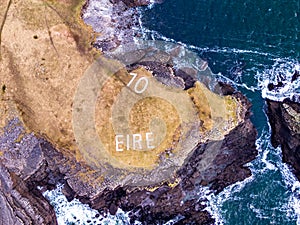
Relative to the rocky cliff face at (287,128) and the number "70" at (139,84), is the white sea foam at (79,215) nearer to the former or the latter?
the number "70" at (139,84)

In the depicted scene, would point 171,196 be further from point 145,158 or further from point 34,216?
point 34,216

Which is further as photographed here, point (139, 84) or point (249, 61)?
point (249, 61)

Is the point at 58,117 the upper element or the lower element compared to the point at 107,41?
lower

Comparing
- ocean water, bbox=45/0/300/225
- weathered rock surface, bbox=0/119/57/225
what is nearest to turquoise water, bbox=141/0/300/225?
ocean water, bbox=45/0/300/225

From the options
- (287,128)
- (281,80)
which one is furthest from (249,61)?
(287,128)

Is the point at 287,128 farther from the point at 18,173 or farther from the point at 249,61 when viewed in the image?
the point at 18,173

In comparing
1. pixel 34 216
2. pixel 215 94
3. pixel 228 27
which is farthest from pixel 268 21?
pixel 34 216

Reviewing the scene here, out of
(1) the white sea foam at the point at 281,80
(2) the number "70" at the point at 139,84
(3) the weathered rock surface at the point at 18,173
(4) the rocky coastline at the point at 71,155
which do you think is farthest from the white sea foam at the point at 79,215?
(1) the white sea foam at the point at 281,80
